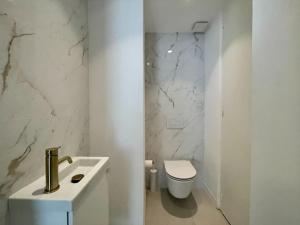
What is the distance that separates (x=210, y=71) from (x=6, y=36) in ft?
7.09

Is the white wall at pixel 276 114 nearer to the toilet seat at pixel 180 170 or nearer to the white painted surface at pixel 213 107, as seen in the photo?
the toilet seat at pixel 180 170

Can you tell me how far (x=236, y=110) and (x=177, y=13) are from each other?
1.33m

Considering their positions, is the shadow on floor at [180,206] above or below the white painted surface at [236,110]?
below

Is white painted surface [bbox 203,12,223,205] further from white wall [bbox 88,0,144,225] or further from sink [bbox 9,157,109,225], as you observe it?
sink [bbox 9,157,109,225]

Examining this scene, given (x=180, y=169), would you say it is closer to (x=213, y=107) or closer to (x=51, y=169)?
Answer: (x=213, y=107)

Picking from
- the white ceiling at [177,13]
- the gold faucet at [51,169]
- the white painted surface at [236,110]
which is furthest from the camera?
the white ceiling at [177,13]

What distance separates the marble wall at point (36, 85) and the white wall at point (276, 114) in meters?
1.22

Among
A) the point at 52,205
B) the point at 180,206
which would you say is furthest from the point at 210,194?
the point at 52,205

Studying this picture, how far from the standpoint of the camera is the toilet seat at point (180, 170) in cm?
191

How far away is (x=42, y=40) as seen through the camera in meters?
0.95

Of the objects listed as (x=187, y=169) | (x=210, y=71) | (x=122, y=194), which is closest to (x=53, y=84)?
(x=122, y=194)

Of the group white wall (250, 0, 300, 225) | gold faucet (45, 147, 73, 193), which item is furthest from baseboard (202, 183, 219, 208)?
gold faucet (45, 147, 73, 193)

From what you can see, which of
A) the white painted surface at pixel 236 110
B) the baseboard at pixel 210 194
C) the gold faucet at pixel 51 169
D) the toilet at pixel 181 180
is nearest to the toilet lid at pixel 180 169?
the toilet at pixel 181 180

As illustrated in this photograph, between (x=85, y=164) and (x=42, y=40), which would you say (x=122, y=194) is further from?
(x=42, y=40)
